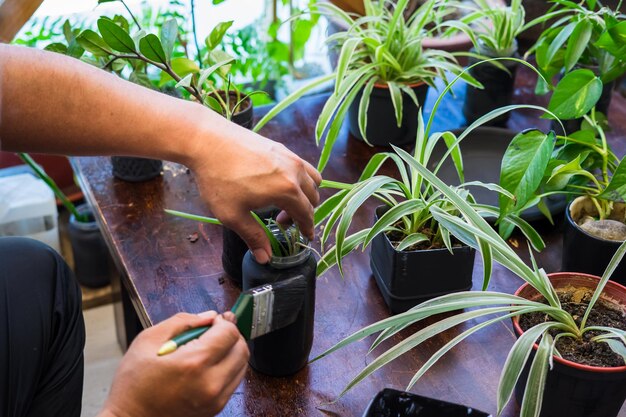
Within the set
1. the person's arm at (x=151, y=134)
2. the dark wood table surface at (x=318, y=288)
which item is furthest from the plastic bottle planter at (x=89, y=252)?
the person's arm at (x=151, y=134)

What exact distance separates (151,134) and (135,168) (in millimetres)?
462

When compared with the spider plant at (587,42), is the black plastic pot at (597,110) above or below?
below

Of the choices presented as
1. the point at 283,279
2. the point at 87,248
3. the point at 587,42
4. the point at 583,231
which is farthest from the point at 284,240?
the point at 87,248

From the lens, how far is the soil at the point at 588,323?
0.89 meters

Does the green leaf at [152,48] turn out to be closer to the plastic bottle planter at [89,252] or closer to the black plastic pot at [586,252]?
the black plastic pot at [586,252]

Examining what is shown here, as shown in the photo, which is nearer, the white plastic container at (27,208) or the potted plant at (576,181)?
the potted plant at (576,181)

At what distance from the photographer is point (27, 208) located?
1914 mm

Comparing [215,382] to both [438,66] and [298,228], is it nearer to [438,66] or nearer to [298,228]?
[298,228]

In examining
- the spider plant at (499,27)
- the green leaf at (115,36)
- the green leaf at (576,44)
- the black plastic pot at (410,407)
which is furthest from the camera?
the spider plant at (499,27)

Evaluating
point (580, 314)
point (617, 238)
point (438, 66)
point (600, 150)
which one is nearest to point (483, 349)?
point (580, 314)

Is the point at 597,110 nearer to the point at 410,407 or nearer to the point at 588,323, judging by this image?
the point at 588,323

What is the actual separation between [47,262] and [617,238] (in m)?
0.86

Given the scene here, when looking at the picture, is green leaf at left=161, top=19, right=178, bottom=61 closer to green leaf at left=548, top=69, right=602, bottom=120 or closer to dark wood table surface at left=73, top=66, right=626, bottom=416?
dark wood table surface at left=73, top=66, right=626, bottom=416

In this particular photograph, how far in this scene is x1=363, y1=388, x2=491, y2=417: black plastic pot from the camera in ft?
2.86
